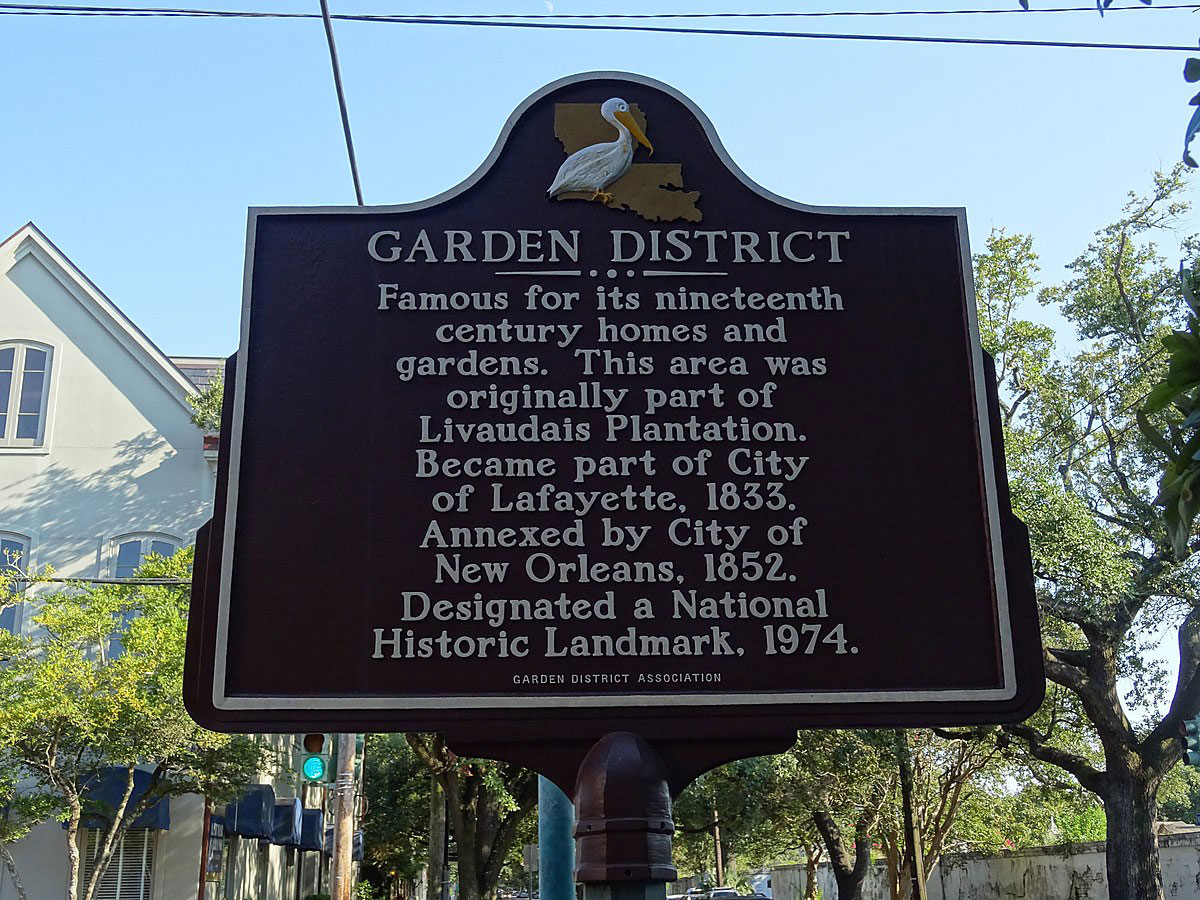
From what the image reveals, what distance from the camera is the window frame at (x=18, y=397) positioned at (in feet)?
74.8

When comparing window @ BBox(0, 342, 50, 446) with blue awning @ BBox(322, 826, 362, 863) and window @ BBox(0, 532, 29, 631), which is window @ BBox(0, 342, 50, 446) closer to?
window @ BBox(0, 532, 29, 631)

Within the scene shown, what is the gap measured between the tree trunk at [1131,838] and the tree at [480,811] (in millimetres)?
9789

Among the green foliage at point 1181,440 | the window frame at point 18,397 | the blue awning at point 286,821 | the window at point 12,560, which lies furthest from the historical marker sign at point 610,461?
the blue awning at point 286,821

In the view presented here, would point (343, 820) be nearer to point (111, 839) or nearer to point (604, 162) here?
point (111, 839)

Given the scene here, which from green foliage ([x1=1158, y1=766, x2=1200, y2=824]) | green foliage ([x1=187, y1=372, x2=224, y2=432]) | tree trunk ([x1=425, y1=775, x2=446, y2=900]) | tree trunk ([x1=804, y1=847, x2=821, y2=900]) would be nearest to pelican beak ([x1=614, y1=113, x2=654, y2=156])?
tree trunk ([x1=425, y1=775, x2=446, y2=900])

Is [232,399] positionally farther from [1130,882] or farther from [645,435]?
[1130,882]

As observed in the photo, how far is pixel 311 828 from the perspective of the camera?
1155 inches

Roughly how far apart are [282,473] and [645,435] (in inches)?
57.2

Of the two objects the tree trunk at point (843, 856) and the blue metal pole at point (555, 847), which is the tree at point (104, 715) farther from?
the tree trunk at point (843, 856)

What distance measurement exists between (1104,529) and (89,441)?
1899 centimetres

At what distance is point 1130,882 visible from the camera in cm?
1753

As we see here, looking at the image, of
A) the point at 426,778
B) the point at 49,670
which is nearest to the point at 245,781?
the point at 49,670

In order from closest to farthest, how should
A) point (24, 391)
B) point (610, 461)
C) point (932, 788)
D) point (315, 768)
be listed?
point (610, 461) < point (315, 768) < point (24, 391) < point (932, 788)

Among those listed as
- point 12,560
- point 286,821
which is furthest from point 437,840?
point 12,560
